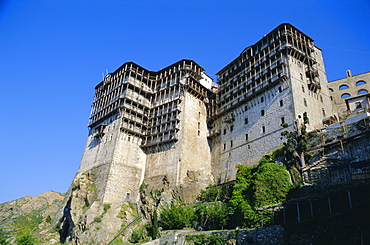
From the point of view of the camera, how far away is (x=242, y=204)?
30.0 m

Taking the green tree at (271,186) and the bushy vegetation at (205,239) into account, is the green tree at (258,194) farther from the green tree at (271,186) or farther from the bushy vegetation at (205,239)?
the bushy vegetation at (205,239)

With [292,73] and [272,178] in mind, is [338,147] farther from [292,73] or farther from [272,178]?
[292,73]

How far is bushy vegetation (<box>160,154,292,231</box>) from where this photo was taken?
93.4 feet

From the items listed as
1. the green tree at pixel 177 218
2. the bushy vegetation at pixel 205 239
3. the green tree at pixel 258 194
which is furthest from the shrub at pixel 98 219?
the green tree at pixel 258 194

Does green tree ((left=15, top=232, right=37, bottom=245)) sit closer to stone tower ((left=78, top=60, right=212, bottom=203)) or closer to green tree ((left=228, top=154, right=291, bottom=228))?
stone tower ((left=78, top=60, right=212, bottom=203))

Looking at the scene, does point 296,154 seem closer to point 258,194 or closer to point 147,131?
point 258,194

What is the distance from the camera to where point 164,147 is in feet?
162

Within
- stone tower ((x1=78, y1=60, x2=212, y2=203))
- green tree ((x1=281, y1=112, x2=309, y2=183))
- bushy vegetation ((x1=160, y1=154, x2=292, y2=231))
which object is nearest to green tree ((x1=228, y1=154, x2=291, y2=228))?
bushy vegetation ((x1=160, y1=154, x2=292, y2=231))

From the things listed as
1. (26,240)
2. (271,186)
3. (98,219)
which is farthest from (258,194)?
(26,240)

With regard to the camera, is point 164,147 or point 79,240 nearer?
point 79,240

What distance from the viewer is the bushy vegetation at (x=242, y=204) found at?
28464 mm

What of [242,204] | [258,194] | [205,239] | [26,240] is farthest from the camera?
[26,240]

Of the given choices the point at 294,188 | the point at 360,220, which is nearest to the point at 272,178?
the point at 294,188

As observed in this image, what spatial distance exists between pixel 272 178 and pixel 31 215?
6926 cm
